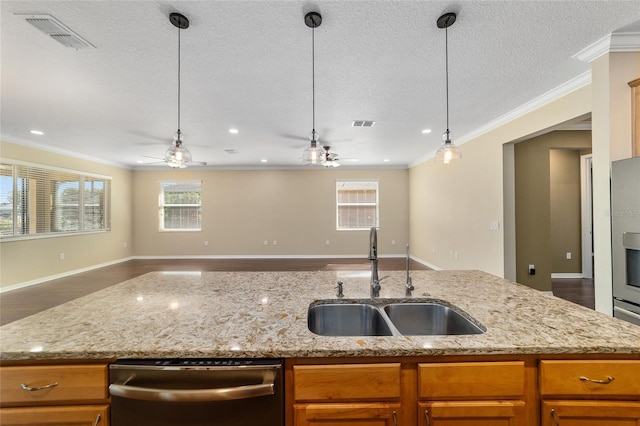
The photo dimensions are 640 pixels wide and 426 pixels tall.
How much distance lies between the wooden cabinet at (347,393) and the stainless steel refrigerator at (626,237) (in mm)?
2172

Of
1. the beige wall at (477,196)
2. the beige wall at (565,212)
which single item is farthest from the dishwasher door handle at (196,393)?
Result: the beige wall at (565,212)

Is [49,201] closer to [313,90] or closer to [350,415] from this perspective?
[313,90]

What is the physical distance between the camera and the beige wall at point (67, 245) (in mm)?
4402

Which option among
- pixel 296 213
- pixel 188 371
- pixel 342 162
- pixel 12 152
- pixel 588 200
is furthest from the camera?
pixel 296 213

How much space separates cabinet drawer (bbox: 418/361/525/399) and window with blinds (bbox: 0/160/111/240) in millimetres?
6582

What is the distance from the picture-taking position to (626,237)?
187 cm

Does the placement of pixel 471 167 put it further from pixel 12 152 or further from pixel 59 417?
pixel 12 152

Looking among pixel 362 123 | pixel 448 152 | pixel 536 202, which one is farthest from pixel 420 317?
Result: pixel 536 202

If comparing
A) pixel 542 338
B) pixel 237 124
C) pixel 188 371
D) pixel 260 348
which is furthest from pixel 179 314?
pixel 237 124

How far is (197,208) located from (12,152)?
144 inches

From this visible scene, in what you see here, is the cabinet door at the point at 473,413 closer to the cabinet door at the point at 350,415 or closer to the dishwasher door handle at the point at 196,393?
the cabinet door at the point at 350,415

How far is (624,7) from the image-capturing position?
1.73m

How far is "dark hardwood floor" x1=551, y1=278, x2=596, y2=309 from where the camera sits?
12.1ft

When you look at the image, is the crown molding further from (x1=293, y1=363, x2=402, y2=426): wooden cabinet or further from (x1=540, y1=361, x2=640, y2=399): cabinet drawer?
(x1=293, y1=363, x2=402, y2=426): wooden cabinet
